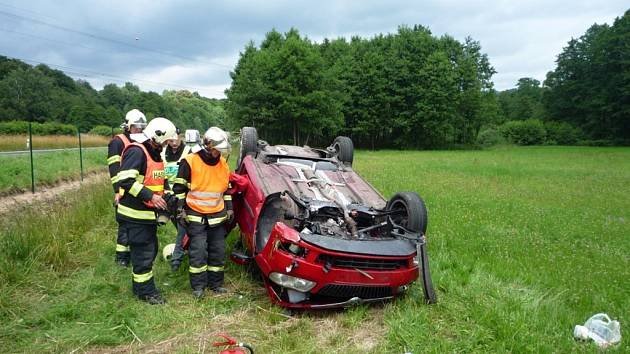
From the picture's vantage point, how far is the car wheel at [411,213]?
439 centimetres

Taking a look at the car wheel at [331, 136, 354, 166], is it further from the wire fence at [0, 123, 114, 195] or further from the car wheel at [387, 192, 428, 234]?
the wire fence at [0, 123, 114, 195]

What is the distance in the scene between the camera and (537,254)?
5727 mm

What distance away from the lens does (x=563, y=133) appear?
49.5 m

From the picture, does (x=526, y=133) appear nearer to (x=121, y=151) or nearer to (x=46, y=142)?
(x=46, y=142)

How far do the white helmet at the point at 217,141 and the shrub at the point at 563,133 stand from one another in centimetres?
5357

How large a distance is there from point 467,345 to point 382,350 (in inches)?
26.7

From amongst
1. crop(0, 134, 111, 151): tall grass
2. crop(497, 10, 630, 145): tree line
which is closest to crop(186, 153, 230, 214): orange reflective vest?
crop(0, 134, 111, 151): tall grass

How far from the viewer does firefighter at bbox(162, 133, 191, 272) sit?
16.6 feet

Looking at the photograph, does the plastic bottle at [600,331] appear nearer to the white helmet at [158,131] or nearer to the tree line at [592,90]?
the white helmet at [158,131]

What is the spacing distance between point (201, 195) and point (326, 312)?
1.68 meters

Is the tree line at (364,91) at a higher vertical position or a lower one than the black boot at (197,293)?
higher

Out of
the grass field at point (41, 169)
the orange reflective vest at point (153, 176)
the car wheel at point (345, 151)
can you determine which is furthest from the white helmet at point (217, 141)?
the grass field at point (41, 169)

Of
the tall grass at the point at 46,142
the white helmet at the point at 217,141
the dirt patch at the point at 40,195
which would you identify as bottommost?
the dirt patch at the point at 40,195

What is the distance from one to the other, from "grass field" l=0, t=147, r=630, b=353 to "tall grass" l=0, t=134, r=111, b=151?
12928mm
